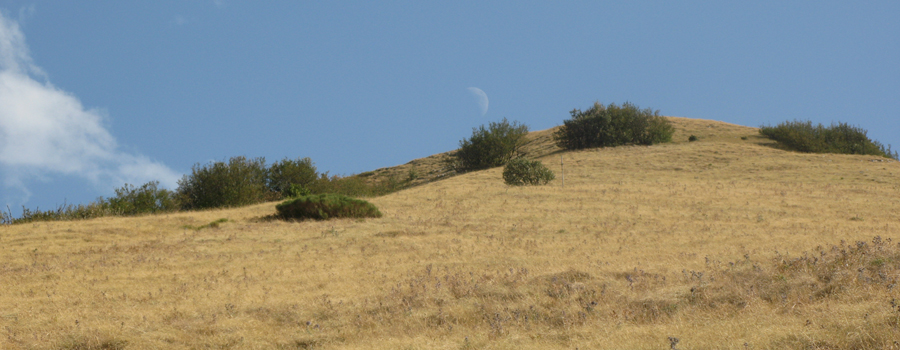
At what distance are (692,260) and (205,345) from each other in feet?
38.5

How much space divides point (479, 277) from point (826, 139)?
65345 mm

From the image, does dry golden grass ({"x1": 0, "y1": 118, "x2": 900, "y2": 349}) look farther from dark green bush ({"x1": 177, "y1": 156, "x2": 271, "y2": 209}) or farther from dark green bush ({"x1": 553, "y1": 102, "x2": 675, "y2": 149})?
dark green bush ({"x1": 553, "y1": 102, "x2": 675, "y2": 149})

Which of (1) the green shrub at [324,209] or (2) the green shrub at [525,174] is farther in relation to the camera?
(2) the green shrub at [525,174]

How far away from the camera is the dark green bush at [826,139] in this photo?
2303 inches

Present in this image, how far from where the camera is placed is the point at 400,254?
679 inches

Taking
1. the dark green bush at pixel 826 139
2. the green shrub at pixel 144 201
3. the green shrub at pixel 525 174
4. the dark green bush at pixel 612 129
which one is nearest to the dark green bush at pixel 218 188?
the green shrub at pixel 144 201

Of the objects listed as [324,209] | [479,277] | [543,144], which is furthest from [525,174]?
A: [543,144]

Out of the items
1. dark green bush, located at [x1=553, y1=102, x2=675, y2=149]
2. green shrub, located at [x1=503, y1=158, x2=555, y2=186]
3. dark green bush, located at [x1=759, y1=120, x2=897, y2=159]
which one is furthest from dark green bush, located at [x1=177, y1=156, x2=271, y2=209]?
dark green bush, located at [x1=759, y1=120, x2=897, y2=159]

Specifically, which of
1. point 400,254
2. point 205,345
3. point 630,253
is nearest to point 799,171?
point 630,253

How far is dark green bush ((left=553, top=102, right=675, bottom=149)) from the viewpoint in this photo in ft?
212

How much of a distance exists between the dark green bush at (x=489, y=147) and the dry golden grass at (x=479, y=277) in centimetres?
3268

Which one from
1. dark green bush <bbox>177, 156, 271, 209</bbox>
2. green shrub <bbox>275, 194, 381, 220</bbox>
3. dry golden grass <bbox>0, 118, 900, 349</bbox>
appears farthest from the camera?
dark green bush <bbox>177, 156, 271, 209</bbox>

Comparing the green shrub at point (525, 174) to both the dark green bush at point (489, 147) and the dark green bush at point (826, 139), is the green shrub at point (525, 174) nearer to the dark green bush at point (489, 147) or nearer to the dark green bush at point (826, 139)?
the dark green bush at point (489, 147)

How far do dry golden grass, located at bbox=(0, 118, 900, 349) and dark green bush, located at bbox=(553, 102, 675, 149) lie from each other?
1416 inches
